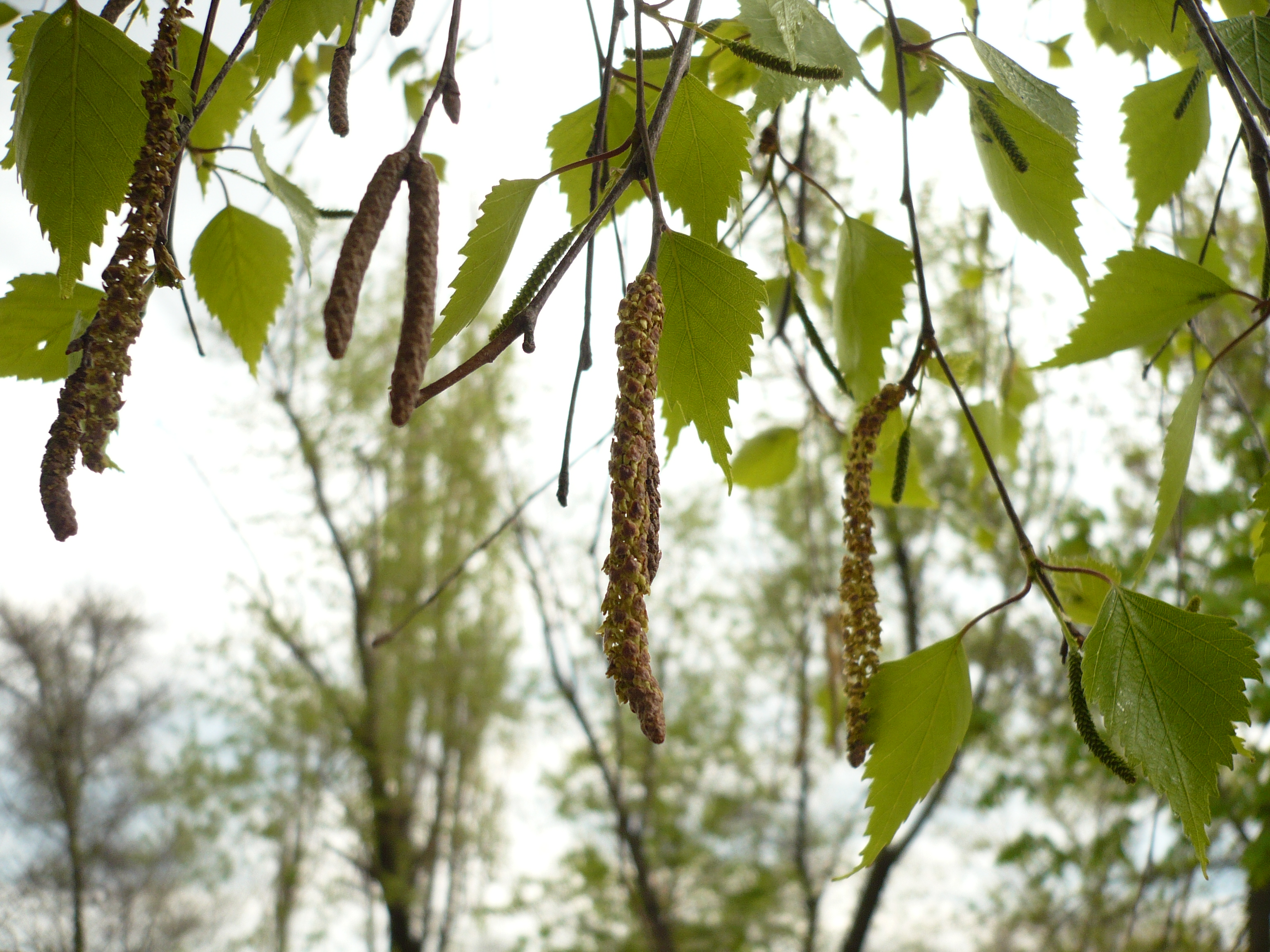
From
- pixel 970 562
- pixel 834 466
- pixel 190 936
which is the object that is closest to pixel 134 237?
pixel 834 466

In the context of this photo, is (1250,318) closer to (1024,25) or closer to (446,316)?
(446,316)

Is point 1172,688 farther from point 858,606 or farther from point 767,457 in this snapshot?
point 767,457

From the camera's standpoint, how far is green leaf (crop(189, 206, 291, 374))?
347 millimetres

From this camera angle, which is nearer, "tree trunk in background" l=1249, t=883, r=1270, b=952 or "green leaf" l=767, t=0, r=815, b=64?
"green leaf" l=767, t=0, r=815, b=64

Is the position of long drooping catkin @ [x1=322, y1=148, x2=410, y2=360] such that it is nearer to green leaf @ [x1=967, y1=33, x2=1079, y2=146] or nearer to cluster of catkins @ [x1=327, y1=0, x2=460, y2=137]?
cluster of catkins @ [x1=327, y1=0, x2=460, y2=137]

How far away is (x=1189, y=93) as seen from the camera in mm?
338

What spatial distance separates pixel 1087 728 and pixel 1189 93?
0.84 feet

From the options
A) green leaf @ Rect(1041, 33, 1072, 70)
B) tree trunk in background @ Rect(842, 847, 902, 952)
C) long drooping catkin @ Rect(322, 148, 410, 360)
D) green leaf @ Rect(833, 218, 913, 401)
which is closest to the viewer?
long drooping catkin @ Rect(322, 148, 410, 360)

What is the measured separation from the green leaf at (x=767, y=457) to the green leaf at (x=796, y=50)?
233 millimetres

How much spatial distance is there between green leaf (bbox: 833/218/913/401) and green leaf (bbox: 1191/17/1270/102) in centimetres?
12

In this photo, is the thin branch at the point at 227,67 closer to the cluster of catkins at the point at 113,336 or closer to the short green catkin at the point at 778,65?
the cluster of catkins at the point at 113,336

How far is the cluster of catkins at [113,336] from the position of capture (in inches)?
6.6

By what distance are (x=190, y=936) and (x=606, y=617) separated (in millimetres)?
4937

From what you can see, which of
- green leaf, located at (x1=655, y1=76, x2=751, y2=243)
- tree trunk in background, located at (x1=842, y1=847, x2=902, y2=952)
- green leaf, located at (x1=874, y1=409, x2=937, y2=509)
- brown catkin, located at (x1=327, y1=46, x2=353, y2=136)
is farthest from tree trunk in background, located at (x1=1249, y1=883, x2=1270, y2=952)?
tree trunk in background, located at (x1=842, y1=847, x2=902, y2=952)
